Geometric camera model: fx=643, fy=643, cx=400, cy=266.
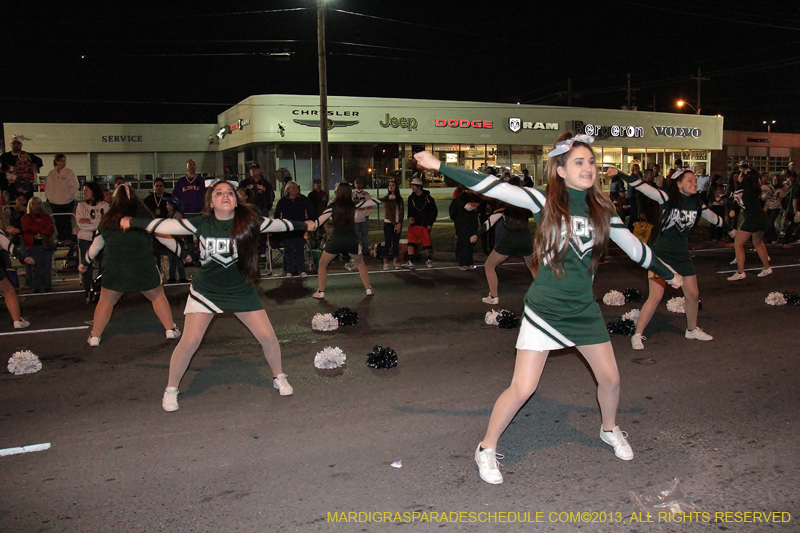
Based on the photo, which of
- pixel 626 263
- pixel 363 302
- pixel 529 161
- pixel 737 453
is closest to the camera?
pixel 737 453

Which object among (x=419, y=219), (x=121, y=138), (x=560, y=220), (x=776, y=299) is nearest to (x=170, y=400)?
(x=560, y=220)

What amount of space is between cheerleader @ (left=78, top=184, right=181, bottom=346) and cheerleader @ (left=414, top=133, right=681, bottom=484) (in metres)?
4.56

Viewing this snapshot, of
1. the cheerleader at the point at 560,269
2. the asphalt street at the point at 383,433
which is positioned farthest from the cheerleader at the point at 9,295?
the cheerleader at the point at 560,269

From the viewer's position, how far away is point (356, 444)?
470 cm

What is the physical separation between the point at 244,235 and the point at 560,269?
2.62m

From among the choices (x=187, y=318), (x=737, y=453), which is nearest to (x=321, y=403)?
(x=187, y=318)

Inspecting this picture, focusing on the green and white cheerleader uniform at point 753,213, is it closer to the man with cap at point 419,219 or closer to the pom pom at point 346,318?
the man with cap at point 419,219

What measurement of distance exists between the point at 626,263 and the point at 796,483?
1060cm

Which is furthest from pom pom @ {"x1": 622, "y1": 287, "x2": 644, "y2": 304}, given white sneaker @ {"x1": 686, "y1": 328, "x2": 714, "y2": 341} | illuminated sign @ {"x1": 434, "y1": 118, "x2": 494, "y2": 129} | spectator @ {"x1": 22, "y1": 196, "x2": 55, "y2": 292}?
illuminated sign @ {"x1": 434, "y1": 118, "x2": 494, "y2": 129}

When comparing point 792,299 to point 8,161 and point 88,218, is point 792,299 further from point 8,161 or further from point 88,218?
point 8,161

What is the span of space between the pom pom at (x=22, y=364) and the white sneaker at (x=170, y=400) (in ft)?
6.87

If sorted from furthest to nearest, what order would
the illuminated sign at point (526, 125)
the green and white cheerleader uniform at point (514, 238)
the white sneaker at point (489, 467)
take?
the illuminated sign at point (526, 125) → the green and white cheerleader uniform at point (514, 238) → the white sneaker at point (489, 467)

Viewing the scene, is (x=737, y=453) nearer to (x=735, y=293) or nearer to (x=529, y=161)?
(x=735, y=293)

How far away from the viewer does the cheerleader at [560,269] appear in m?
4.05
